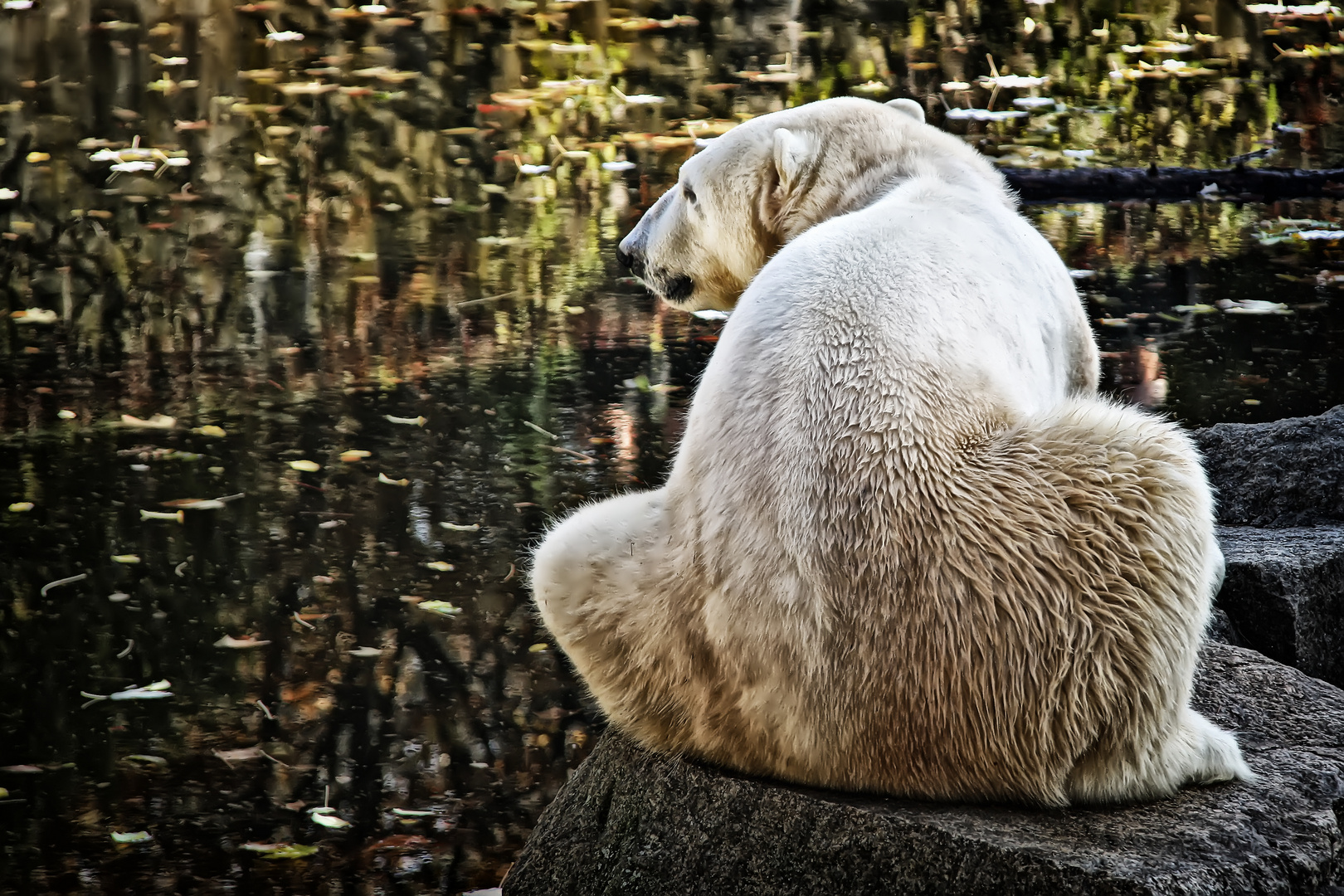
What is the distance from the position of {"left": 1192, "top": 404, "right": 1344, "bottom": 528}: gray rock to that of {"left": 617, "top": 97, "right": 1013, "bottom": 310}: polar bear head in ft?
5.45

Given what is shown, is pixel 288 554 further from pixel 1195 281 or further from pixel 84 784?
pixel 1195 281

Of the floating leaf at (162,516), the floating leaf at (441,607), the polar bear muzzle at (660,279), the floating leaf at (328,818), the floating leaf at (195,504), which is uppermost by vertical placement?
the polar bear muzzle at (660,279)

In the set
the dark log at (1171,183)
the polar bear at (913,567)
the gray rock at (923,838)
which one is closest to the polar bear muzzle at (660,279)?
the polar bear at (913,567)

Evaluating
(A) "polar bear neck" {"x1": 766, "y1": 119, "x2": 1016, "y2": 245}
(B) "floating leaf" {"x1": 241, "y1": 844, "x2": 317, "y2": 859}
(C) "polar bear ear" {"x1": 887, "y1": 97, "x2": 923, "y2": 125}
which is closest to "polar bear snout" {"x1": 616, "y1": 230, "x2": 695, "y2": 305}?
(A) "polar bear neck" {"x1": 766, "y1": 119, "x2": 1016, "y2": 245}

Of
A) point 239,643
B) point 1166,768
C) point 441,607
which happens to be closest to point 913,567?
point 1166,768

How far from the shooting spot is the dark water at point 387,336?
4113mm

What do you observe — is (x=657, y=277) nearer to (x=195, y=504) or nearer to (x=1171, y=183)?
(x=195, y=504)

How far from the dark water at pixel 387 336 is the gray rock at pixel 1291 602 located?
2.02 metres

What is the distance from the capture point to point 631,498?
9.88 feet

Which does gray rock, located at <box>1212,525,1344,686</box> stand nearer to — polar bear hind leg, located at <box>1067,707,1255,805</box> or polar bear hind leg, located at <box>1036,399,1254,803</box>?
polar bear hind leg, located at <box>1067,707,1255,805</box>

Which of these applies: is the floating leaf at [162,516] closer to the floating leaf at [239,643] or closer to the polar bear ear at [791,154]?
the floating leaf at [239,643]

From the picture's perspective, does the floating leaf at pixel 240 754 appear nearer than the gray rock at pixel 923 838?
No

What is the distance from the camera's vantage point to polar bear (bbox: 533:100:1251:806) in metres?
2.52

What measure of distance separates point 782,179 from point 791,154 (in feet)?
0.26
